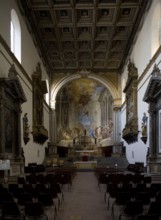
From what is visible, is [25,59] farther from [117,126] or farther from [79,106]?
[79,106]

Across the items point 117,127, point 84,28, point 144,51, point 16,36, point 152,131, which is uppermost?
point 84,28

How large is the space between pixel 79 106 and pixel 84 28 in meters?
16.5

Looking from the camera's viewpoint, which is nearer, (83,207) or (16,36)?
(83,207)

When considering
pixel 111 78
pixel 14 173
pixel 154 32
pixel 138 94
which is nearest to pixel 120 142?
pixel 111 78

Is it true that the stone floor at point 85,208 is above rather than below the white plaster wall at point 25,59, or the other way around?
below

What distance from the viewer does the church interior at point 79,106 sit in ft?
34.4

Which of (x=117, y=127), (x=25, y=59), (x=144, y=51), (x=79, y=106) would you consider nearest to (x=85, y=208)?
(x=144, y=51)

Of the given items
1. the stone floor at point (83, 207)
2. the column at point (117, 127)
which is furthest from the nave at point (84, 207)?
the column at point (117, 127)

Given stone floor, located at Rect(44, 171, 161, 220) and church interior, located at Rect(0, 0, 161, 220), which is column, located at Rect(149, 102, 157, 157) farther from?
stone floor, located at Rect(44, 171, 161, 220)

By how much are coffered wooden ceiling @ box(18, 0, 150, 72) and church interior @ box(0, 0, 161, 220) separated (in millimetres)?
77

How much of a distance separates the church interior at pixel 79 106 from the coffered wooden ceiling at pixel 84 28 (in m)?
0.08

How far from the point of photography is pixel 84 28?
77.8 feet

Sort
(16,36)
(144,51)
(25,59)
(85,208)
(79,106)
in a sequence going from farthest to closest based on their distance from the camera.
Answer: (79,106) < (25,59) < (144,51) < (16,36) < (85,208)

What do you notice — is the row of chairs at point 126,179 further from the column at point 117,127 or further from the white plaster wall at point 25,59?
the column at point 117,127
